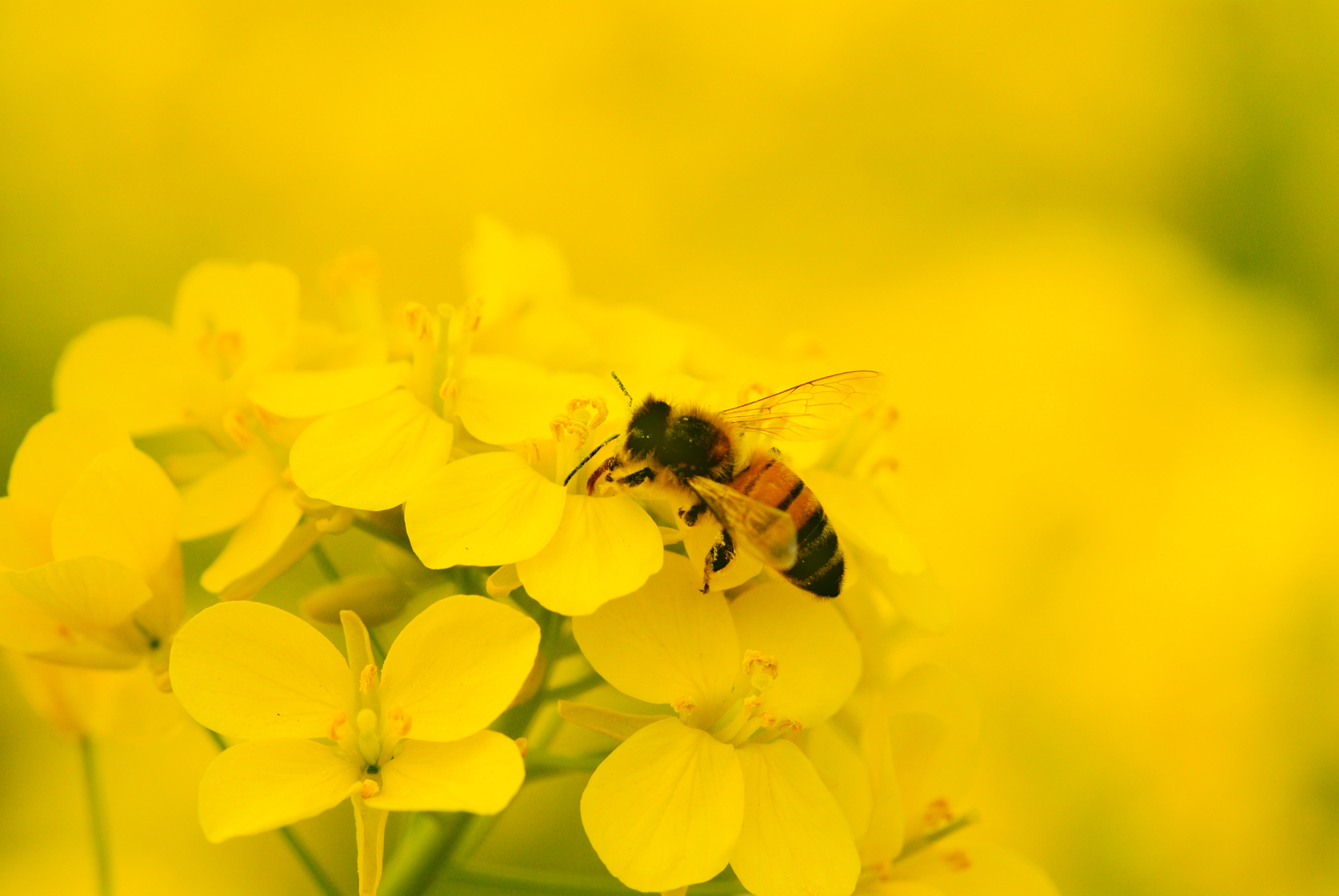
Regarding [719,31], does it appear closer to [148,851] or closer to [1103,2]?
[1103,2]

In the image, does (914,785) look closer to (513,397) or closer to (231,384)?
(513,397)

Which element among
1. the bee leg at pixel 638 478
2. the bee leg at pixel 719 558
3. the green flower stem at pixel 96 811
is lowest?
the green flower stem at pixel 96 811

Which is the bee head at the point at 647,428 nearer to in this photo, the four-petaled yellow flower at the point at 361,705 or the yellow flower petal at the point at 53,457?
the four-petaled yellow flower at the point at 361,705

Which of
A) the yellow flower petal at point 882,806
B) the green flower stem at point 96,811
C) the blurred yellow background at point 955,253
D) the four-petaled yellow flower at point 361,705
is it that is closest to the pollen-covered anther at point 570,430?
the four-petaled yellow flower at point 361,705

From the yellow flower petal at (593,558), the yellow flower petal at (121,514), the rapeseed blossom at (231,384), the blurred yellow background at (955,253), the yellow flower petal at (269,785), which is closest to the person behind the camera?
the yellow flower petal at (269,785)

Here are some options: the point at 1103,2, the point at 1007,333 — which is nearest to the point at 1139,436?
the point at 1007,333

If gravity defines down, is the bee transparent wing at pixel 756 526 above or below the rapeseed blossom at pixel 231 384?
above

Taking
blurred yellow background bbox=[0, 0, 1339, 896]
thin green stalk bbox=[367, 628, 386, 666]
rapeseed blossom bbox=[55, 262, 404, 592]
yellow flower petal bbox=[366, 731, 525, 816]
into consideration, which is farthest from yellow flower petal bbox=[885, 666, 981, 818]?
blurred yellow background bbox=[0, 0, 1339, 896]
